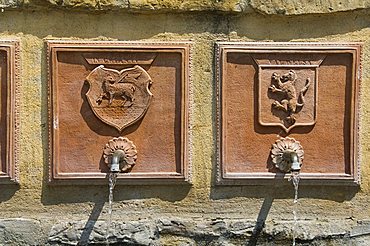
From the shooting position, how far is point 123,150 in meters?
3.46

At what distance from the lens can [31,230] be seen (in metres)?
3.47

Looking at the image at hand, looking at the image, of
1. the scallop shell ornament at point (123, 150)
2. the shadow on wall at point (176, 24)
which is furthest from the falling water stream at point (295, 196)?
the scallop shell ornament at point (123, 150)

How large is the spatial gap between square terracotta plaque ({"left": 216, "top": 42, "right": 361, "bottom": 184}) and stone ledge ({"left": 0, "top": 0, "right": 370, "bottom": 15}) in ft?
0.61

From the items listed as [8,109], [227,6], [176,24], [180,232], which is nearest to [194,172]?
[180,232]

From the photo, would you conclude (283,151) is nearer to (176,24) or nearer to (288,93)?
(288,93)

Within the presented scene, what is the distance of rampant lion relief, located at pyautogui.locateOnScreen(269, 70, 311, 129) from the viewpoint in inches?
136

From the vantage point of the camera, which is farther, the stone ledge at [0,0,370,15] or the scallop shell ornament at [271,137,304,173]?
the scallop shell ornament at [271,137,304,173]

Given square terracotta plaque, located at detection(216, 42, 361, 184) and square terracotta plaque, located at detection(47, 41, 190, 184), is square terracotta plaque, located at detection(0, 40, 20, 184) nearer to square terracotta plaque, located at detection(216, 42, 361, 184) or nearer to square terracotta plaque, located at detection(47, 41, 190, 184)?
square terracotta plaque, located at detection(47, 41, 190, 184)

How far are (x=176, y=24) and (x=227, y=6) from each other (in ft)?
0.95

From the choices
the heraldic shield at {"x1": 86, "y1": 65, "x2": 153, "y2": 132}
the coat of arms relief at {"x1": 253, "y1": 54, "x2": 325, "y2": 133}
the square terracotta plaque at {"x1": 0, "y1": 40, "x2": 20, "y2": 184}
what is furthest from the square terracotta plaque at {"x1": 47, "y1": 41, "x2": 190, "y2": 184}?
the coat of arms relief at {"x1": 253, "y1": 54, "x2": 325, "y2": 133}

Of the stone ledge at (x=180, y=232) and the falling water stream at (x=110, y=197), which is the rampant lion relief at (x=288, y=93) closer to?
the stone ledge at (x=180, y=232)

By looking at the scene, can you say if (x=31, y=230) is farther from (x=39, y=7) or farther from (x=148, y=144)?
(x=39, y=7)

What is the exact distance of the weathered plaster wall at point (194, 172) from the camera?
11.2 ft

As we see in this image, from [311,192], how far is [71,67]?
58.1 inches
